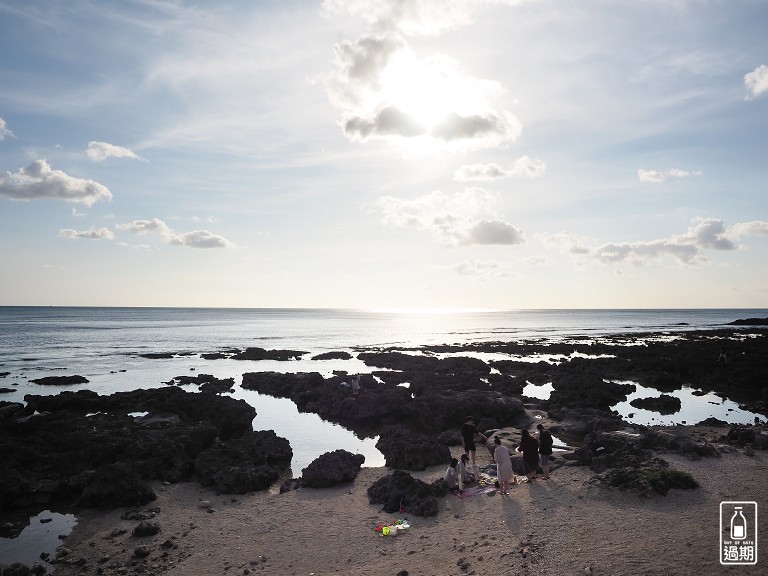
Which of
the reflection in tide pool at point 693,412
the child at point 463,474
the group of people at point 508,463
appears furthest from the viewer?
the reflection in tide pool at point 693,412

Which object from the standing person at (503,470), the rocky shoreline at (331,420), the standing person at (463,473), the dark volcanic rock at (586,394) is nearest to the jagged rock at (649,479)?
the rocky shoreline at (331,420)

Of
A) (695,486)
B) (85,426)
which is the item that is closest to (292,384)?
(85,426)

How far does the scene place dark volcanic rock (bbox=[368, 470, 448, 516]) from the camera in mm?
15678

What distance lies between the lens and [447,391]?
36.7 m

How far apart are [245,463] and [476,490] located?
960cm

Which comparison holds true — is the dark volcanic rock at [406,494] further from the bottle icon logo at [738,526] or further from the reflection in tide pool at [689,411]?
the reflection in tide pool at [689,411]

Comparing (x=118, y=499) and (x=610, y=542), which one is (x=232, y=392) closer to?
(x=118, y=499)

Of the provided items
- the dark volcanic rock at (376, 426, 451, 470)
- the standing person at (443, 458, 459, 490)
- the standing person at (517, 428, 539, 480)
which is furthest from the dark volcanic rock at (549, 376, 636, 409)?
the standing person at (443, 458, 459, 490)

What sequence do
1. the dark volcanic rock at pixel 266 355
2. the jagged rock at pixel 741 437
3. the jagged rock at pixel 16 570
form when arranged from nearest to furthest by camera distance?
the jagged rock at pixel 16 570, the jagged rock at pixel 741 437, the dark volcanic rock at pixel 266 355

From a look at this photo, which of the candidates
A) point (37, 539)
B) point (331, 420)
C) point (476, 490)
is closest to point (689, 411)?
point (476, 490)

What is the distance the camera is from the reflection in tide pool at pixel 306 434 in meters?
24.3

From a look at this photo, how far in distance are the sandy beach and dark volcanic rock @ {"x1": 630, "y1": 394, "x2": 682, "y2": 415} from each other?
16554 mm

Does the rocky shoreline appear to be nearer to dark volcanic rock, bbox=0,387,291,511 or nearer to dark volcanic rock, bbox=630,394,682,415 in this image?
dark volcanic rock, bbox=0,387,291,511

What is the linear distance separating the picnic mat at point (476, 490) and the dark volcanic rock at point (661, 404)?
2179 centimetres
